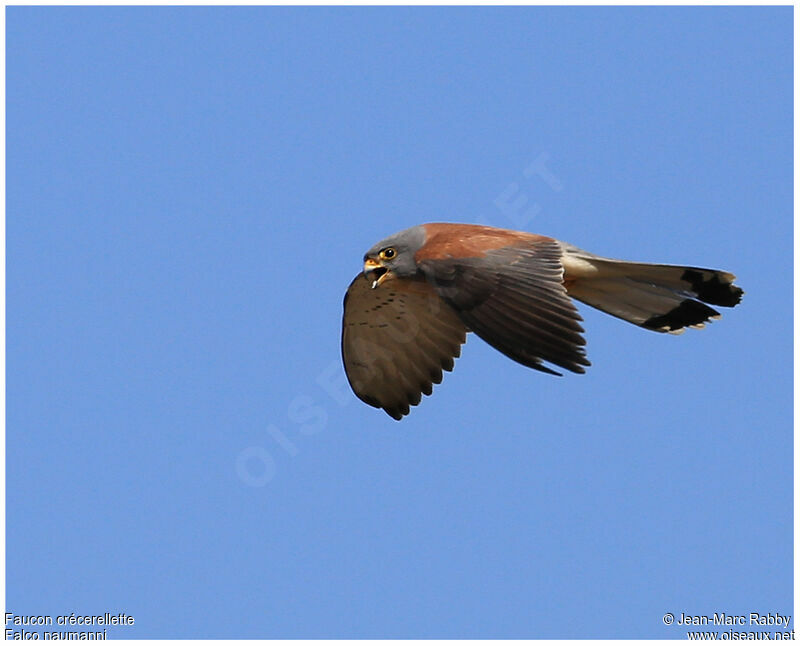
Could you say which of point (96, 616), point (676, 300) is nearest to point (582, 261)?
point (676, 300)

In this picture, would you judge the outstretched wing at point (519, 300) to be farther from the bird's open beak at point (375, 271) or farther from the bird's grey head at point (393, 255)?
the bird's open beak at point (375, 271)

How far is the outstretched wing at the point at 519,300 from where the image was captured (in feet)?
23.6

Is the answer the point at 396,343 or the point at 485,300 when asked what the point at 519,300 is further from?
the point at 396,343

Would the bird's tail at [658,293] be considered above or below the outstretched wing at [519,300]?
above

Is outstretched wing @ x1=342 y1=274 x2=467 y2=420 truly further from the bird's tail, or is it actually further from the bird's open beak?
the bird's tail

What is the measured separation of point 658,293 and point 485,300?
1.63m

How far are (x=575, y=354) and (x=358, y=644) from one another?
2.48 meters

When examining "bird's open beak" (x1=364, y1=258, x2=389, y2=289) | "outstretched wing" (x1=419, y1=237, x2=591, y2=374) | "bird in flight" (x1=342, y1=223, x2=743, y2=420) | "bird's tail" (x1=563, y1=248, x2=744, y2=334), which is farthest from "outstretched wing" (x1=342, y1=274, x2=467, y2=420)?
"outstretched wing" (x1=419, y1=237, x2=591, y2=374)

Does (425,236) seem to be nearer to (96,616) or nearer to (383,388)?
(383,388)

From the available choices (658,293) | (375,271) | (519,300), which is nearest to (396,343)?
(375,271)

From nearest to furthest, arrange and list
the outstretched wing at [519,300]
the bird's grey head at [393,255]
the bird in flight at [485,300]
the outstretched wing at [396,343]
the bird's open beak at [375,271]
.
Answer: the outstretched wing at [519,300], the bird in flight at [485,300], the bird's grey head at [393,255], the bird's open beak at [375,271], the outstretched wing at [396,343]

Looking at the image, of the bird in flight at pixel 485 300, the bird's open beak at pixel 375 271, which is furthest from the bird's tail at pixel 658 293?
the bird's open beak at pixel 375 271

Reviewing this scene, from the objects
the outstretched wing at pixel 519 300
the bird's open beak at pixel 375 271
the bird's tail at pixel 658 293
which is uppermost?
the bird's open beak at pixel 375 271

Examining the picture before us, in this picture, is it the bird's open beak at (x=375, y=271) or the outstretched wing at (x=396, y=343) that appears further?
the outstretched wing at (x=396, y=343)
